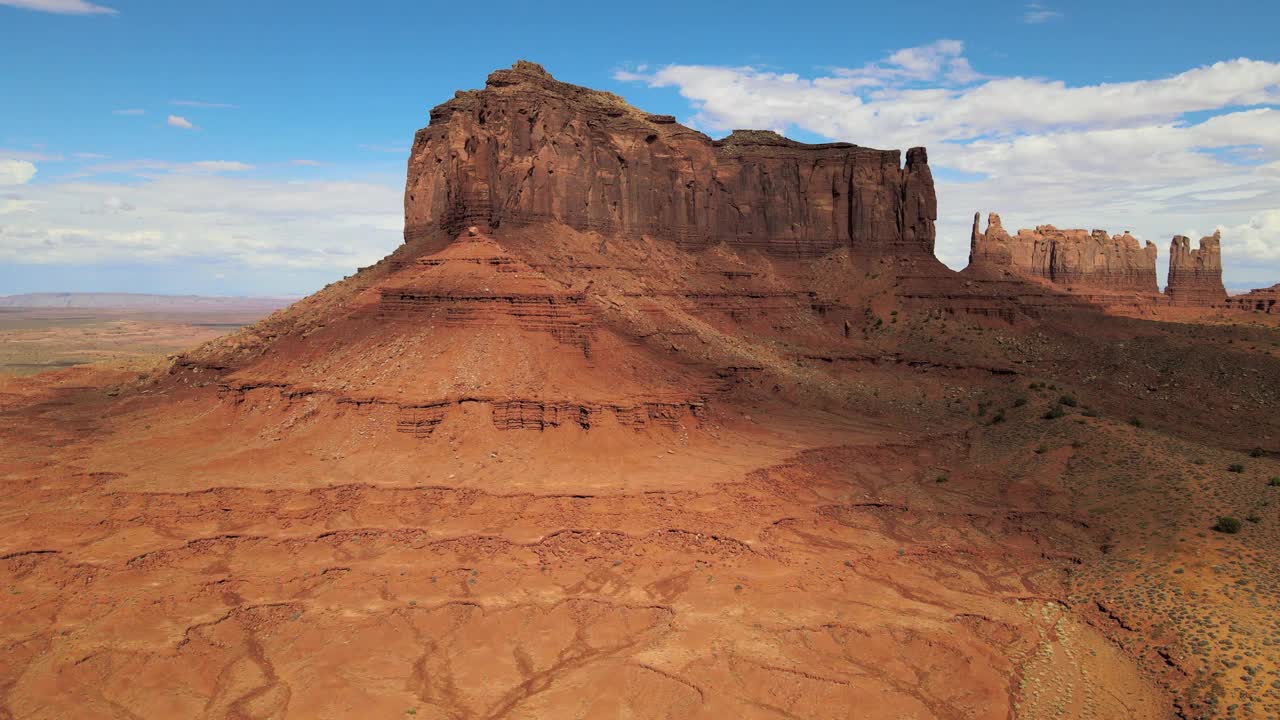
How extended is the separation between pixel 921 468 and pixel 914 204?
48216mm

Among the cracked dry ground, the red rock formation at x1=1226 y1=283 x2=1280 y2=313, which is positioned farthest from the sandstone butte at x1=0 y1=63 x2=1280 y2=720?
the red rock formation at x1=1226 y1=283 x2=1280 y2=313

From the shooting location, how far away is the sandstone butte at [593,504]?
1916cm

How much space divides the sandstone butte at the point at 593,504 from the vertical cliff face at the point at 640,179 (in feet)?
1.46

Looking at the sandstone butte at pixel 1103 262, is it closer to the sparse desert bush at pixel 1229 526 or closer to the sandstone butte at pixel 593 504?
the sandstone butte at pixel 593 504

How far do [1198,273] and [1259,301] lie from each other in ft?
43.0

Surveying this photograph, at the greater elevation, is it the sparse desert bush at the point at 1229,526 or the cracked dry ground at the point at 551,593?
the sparse desert bush at the point at 1229,526

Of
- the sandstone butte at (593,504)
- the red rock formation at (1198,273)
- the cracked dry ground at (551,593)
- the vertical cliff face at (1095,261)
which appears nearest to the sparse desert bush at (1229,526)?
the sandstone butte at (593,504)

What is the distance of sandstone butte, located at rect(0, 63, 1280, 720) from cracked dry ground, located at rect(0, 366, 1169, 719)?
0.13 metres

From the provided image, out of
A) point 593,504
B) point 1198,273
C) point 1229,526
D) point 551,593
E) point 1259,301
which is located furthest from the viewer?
point 1198,273

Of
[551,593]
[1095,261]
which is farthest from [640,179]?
[1095,261]

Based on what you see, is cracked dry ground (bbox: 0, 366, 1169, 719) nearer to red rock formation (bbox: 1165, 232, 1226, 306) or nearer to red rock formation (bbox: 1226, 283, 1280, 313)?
red rock formation (bbox: 1226, 283, 1280, 313)

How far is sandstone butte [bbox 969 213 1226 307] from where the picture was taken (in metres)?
110

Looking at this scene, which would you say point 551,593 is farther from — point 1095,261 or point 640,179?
point 1095,261

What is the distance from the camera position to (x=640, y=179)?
66.9 m
